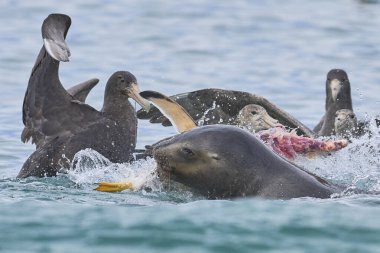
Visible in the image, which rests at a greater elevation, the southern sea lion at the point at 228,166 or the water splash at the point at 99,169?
the southern sea lion at the point at 228,166

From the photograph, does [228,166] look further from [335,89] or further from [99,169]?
[335,89]

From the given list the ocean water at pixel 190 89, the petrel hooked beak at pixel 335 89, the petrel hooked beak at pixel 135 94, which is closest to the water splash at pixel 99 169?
the ocean water at pixel 190 89

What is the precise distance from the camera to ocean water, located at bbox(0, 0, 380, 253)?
8.45 meters

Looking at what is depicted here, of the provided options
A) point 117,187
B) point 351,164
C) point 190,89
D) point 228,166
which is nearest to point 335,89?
point 190,89

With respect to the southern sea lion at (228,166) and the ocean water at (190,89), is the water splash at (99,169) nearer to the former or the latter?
the ocean water at (190,89)

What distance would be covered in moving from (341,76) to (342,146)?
4315mm

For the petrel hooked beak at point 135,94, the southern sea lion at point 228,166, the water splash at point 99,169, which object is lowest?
the water splash at point 99,169

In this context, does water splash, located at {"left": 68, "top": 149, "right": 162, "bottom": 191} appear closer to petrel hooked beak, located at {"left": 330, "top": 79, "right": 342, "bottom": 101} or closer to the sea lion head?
the sea lion head

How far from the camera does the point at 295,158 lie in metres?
13.0

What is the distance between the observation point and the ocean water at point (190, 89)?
27.7 ft

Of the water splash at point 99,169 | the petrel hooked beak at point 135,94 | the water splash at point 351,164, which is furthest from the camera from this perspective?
the petrel hooked beak at point 135,94

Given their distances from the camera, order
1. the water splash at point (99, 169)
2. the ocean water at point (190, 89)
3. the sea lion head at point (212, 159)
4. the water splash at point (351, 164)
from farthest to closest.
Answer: the water splash at point (351, 164) → the water splash at point (99, 169) → the sea lion head at point (212, 159) → the ocean water at point (190, 89)

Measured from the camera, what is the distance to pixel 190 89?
1992 cm

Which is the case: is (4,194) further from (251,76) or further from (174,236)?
(251,76)
